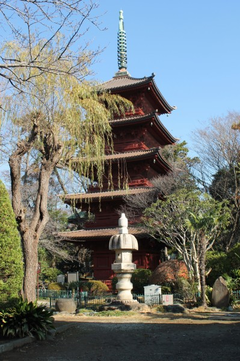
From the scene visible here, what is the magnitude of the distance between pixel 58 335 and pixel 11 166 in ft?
13.2

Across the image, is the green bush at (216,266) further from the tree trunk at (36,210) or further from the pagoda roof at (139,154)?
the tree trunk at (36,210)

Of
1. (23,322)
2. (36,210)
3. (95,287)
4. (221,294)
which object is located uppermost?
(36,210)

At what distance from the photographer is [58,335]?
8969 millimetres

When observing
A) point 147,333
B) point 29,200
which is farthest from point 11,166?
point 29,200

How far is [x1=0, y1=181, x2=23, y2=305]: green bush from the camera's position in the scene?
25.6 ft

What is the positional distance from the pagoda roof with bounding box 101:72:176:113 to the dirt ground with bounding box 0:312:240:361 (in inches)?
643

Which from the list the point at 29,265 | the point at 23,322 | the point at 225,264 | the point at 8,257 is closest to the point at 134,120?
the point at 225,264

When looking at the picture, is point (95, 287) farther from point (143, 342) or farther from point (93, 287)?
point (143, 342)

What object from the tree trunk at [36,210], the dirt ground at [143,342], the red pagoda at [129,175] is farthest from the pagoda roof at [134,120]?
the tree trunk at [36,210]

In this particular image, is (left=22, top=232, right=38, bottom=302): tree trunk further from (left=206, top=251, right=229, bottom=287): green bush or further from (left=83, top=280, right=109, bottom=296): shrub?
(left=83, top=280, right=109, bottom=296): shrub

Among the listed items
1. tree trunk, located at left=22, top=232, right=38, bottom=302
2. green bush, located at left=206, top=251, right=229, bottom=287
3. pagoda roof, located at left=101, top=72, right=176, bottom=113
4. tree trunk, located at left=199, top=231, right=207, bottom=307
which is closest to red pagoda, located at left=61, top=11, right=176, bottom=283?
pagoda roof, located at left=101, top=72, right=176, bottom=113

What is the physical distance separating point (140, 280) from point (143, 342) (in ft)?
43.4

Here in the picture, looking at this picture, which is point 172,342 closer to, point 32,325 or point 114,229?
point 32,325

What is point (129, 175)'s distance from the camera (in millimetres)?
25969
